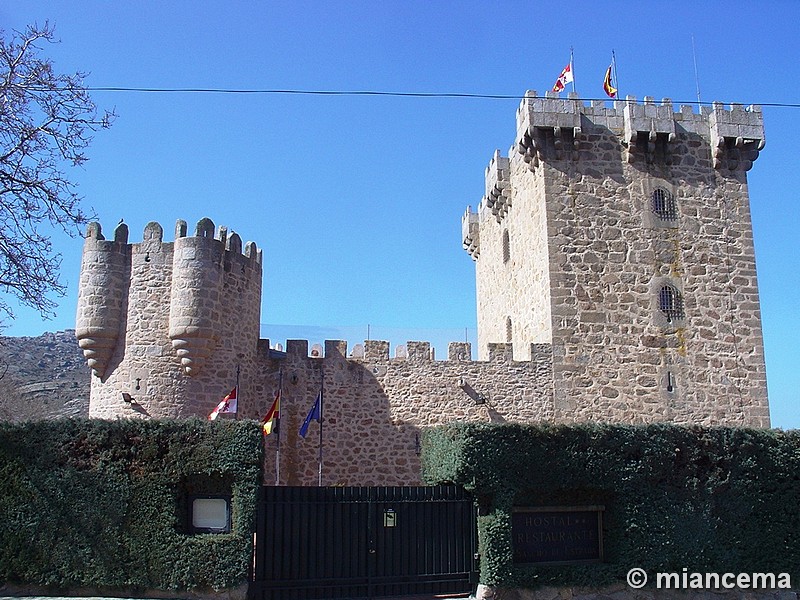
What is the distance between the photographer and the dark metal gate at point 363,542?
11.3 metres

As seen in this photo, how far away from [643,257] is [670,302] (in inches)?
49.0

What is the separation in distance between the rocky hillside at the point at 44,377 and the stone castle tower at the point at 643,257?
87.7 ft

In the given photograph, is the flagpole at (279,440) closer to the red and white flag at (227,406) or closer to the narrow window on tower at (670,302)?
the red and white flag at (227,406)

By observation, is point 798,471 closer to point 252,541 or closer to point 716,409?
point 716,409

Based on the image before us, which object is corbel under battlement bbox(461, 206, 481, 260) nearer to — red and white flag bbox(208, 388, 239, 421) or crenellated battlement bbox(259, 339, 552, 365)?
crenellated battlement bbox(259, 339, 552, 365)

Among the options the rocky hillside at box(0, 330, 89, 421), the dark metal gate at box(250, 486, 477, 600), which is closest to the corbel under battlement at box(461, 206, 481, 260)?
the dark metal gate at box(250, 486, 477, 600)

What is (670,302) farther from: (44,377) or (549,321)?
(44,377)

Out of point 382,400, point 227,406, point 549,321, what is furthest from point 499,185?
point 227,406

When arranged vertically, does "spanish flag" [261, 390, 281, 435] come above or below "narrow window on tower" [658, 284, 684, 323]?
below

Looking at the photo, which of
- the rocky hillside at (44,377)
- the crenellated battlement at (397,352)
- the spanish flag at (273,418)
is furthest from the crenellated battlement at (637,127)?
the rocky hillside at (44,377)

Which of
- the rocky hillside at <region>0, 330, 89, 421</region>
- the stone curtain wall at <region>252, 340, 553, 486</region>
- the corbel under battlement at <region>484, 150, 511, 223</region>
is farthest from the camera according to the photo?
the rocky hillside at <region>0, 330, 89, 421</region>

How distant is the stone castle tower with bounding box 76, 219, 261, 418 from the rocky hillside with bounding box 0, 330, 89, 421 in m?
21.7

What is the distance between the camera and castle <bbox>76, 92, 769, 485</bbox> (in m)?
15.0

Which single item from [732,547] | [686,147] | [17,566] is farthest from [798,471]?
[17,566]
